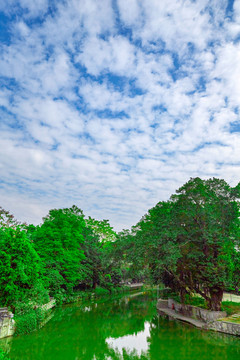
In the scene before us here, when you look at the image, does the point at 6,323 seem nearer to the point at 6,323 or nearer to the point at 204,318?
the point at 6,323

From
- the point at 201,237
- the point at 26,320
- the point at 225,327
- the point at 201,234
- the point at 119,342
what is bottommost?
the point at 119,342

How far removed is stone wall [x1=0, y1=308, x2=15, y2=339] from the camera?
15617mm

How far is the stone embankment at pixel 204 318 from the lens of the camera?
59.1 feet

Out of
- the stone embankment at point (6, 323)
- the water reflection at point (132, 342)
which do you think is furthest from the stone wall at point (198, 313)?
the stone embankment at point (6, 323)

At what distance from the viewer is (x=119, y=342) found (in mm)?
17172

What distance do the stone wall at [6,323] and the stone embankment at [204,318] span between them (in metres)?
14.2

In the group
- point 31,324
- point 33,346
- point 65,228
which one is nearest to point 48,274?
point 65,228

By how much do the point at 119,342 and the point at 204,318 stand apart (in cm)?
820

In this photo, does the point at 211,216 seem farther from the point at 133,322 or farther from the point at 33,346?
the point at 33,346

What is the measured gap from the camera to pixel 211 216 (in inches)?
786

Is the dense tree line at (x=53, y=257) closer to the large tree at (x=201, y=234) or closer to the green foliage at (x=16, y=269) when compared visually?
the green foliage at (x=16, y=269)

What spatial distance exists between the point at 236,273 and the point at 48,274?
20216 mm

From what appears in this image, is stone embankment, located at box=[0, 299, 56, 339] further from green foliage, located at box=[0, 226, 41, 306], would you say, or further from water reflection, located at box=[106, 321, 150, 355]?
water reflection, located at box=[106, 321, 150, 355]

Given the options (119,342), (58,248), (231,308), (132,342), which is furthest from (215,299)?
(58,248)
